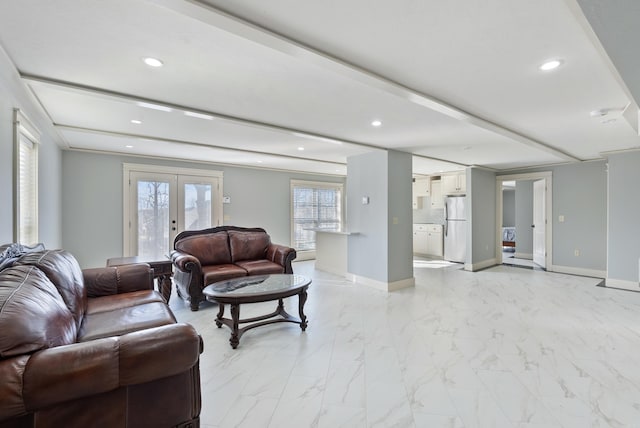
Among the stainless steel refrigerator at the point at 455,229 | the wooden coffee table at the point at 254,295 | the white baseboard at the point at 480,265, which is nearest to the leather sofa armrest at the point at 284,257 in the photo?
the wooden coffee table at the point at 254,295

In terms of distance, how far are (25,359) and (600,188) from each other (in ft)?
25.9

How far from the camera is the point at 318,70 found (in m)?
2.16

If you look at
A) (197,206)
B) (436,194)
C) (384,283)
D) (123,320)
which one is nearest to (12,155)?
(123,320)

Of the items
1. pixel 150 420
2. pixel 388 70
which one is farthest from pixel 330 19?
pixel 150 420

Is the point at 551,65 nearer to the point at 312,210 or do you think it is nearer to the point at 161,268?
the point at 161,268

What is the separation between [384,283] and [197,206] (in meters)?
3.86

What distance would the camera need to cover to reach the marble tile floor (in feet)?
6.17

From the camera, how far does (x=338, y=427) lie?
69.6 inches

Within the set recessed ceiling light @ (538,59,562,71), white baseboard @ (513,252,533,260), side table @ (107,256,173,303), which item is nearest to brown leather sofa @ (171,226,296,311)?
side table @ (107,256,173,303)

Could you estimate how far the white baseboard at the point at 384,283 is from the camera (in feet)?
15.6

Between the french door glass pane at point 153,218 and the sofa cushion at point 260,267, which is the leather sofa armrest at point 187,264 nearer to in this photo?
the sofa cushion at point 260,267

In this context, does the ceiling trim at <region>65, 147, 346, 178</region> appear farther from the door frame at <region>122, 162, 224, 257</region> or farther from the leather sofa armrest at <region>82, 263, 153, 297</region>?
the leather sofa armrest at <region>82, 263, 153, 297</region>

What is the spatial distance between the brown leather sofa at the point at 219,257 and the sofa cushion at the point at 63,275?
1456 millimetres

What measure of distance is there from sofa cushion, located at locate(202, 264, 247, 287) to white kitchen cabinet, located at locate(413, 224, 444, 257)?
5378mm
